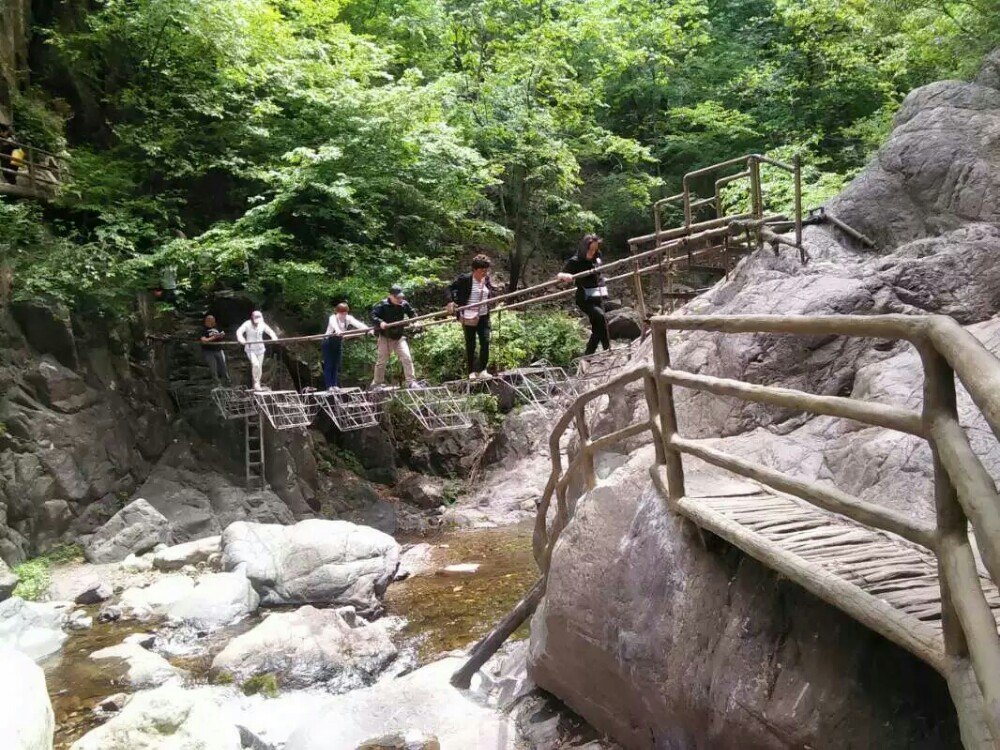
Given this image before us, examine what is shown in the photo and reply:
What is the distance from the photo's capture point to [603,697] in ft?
13.2

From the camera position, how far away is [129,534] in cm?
1018

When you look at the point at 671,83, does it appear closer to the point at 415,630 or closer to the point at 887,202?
the point at 887,202

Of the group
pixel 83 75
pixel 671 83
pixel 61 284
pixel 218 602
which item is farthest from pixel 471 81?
pixel 218 602

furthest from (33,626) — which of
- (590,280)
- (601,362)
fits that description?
(590,280)

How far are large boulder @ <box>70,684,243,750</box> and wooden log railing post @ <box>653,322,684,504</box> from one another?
11.6ft

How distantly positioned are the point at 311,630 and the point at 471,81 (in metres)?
12.8

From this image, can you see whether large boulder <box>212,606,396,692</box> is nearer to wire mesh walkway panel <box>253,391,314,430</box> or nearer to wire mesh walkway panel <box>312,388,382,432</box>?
wire mesh walkway panel <box>312,388,382,432</box>

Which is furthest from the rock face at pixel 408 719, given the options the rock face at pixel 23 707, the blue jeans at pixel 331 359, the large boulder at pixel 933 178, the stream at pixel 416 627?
the large boulder at pixel 933 178

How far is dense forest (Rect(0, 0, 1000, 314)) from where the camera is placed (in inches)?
467

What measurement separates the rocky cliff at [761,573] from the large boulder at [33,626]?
559 centimetres

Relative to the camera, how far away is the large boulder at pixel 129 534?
389 inches

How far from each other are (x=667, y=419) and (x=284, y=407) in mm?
8105

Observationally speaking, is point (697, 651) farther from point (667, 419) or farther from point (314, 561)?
point (314, 561)

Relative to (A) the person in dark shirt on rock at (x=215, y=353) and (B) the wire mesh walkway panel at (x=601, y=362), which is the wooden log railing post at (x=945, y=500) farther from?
(A) the person in dark shirt on rock at (x=215, y=353)
